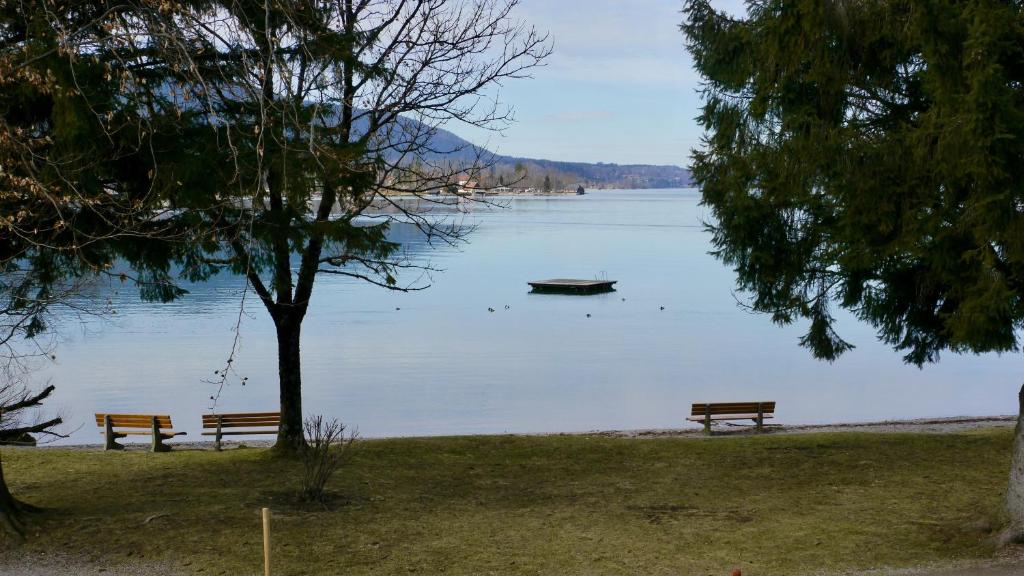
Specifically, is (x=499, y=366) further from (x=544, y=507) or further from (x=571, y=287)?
(x=571, y=287)

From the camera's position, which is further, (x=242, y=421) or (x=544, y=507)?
(x=242, y=421)

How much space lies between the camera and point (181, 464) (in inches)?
490

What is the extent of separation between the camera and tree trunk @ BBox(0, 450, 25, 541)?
334 inches

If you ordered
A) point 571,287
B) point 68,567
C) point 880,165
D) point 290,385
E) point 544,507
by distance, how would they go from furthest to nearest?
point 571,287, point 290,385, point 544,507, point 880,165, point 68,567

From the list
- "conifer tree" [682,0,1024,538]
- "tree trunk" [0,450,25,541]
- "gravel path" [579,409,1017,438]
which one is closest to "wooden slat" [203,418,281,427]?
"gravel path" [579,409,1017,438]

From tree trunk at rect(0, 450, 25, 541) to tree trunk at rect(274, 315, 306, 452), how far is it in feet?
14.1

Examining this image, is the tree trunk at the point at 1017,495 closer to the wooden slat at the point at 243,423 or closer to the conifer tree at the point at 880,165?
the conifer tree at the point at 880,165

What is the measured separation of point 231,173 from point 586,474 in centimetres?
562

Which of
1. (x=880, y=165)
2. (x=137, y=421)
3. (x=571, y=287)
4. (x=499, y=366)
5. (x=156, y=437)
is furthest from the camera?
(x=571, y=287)

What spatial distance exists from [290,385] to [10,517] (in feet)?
15.1

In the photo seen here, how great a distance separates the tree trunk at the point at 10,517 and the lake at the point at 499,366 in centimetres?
1082

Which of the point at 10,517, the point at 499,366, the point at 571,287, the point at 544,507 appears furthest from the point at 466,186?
the point at 571,287

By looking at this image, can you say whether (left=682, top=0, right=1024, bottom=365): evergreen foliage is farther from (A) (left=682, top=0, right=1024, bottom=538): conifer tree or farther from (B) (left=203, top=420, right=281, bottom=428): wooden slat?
(B) (left=203, top=420, right=281, bottom=428): wooden slat

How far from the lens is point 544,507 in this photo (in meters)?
9.88
